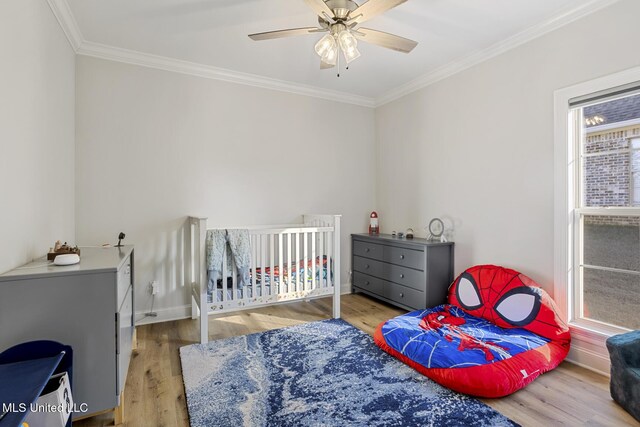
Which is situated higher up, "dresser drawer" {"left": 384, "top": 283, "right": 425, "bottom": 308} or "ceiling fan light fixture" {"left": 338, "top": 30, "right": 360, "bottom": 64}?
"ceiling fan light fixture" {"left": 338, "top": 30, "right": 360, "bottom": 64}

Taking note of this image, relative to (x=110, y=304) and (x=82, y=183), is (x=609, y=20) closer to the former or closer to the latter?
(x=110, y=304)

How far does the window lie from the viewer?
2098mm

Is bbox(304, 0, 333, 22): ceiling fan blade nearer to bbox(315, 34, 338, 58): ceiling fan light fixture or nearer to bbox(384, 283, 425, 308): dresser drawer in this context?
bbox(315, 34, 338, 58): ceiling fan light fixture

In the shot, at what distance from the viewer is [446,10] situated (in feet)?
7.48

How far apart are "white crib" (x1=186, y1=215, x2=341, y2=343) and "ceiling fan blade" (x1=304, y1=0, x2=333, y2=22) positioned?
1.65 metres

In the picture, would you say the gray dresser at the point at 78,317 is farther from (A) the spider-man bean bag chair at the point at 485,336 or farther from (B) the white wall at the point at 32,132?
(A) the spider-man bean bag chair at the point at 485,336

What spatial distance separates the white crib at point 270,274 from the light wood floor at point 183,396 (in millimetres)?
277

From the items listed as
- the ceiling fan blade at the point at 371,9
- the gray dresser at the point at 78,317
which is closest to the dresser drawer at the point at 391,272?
the ceiling fan blade at the point at 371,9

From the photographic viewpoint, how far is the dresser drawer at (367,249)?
3.61 metres

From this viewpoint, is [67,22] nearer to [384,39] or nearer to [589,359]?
[384,39]

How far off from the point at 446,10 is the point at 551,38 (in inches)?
32.9

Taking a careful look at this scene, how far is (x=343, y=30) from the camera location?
1946 mm

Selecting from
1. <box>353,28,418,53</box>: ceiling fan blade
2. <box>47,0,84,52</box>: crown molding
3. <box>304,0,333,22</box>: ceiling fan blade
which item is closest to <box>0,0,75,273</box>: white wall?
<box>47,0,84,52</box>: crown molding

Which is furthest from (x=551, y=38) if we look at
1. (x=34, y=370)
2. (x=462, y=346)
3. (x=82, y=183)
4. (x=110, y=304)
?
(x=82, y=183)
